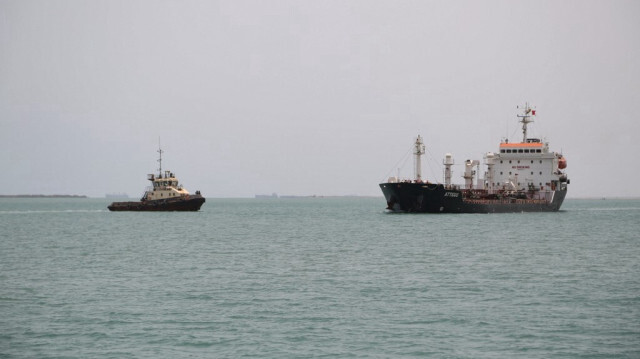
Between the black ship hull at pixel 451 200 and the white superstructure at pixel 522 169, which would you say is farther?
the white superstructure at pixel 522 169

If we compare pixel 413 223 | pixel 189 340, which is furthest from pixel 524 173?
pixel 189 340

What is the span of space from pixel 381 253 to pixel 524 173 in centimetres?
6131

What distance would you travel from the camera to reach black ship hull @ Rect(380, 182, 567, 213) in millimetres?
83250

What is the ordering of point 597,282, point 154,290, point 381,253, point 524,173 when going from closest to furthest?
point 154,290, point 597,282, point 381,253, point 524,173

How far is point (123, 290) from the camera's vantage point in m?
26.5

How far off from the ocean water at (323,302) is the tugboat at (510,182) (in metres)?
43.4

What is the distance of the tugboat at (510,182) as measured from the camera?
87812 millimetres

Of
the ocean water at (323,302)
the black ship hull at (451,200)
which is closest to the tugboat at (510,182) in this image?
the black ship hull at (451,200)

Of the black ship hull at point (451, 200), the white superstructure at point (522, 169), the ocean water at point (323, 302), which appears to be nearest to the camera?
the ocean water at point (323, 302)

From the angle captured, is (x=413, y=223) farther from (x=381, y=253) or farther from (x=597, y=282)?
(x=597, y=282)

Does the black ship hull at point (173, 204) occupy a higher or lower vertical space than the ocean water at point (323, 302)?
higher

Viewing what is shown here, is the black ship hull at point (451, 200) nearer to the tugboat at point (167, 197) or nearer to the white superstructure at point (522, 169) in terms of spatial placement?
the white superstructure at point (522, 169)

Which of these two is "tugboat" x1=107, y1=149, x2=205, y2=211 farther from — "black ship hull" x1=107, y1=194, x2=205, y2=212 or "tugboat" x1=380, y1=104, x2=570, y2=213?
"tugboat" x1=380, y1=104, x2=570, y2=213

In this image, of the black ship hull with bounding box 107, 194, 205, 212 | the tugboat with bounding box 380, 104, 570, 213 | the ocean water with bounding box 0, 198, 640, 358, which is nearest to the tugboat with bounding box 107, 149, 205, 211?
the black ship hull with bounding box 107, 194, 205, 212
